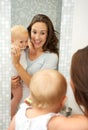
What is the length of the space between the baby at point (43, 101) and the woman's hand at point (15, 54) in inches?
18.0

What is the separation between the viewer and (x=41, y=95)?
115 cm

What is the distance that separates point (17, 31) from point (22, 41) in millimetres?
74

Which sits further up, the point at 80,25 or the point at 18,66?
the point at 80,25

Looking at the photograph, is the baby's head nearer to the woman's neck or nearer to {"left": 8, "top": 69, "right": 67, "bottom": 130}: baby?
the woman's neck

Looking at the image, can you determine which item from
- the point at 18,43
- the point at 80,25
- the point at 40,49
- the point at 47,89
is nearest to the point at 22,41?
the point at 18,43

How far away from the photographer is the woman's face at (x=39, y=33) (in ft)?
5.14

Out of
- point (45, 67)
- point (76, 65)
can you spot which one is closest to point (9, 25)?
point (45, 67)

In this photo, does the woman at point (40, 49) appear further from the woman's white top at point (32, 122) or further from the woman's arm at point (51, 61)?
the woman's white top at point (32, 122)

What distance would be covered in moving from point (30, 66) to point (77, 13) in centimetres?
47

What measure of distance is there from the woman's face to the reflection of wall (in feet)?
0.20

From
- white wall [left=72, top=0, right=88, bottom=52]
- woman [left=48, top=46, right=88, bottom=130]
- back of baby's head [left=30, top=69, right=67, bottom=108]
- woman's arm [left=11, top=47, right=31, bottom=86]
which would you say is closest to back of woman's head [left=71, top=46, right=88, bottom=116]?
woman [left=48, top=46, right=88, bottom=130]

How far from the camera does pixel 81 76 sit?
1.00m

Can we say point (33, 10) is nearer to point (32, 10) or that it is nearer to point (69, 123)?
point (32, 10)

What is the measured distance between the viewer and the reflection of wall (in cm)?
152
